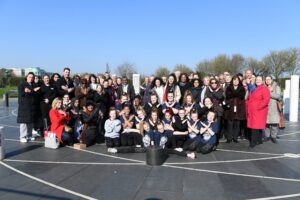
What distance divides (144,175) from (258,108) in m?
4.17

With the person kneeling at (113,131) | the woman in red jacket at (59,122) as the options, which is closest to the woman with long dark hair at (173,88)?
the person kneeling at (113,131)

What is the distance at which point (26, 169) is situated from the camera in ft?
21.8

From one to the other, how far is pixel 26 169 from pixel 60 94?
407cm

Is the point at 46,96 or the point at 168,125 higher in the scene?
the point at 46,96

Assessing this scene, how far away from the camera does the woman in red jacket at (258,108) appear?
8.64 metres

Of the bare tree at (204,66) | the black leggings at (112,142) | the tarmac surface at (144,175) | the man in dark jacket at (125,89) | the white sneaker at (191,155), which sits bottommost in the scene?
the tarmac surface at (144,175)

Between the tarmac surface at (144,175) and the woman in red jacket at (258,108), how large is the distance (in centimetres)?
60

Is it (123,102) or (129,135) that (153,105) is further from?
(129,135)

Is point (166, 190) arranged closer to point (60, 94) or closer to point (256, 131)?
point (256, 131)

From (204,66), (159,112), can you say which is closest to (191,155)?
(159,112)

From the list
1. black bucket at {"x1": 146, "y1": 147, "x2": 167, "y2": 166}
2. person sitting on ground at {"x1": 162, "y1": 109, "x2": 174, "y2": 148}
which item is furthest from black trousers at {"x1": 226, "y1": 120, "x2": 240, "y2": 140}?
black bucket at {"x1": 146, "y1": 147, "x2": 167, "y2": 166}

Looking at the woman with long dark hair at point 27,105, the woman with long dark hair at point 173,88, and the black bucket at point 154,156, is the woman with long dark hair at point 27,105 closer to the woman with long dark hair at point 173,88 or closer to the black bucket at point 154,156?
the woman with long dark hair at point 173,88

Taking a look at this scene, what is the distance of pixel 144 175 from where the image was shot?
6.17 meters

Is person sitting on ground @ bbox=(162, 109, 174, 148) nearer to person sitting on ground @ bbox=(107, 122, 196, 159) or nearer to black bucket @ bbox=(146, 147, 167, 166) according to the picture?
person sitting on ground @ bbox=(107, 122, 196, 159)
